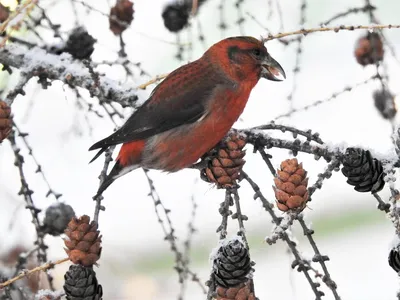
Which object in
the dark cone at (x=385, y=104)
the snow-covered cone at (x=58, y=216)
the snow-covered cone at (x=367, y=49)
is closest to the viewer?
the snow-covered cone at (x=58, y=216)

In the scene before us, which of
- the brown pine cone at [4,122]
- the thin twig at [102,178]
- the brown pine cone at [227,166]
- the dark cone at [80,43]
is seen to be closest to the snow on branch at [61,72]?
the dark cone at [80,43]

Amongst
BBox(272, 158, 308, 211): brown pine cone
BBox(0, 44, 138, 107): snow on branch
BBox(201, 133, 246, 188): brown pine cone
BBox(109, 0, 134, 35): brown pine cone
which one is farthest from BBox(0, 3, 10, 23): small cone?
BBox(272, 158, 308, 211): brown pine cone

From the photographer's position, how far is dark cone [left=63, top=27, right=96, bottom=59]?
48.6 inches

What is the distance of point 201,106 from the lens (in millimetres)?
1214

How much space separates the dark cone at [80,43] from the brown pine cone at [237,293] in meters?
0.64

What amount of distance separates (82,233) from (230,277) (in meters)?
0.19

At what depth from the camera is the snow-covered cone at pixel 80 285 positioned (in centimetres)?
78

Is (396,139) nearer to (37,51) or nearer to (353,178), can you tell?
(353,178)

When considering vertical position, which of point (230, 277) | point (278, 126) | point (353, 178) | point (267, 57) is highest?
point (267, 57)

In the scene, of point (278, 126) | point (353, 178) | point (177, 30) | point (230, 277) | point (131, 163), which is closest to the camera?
point (230, 277)

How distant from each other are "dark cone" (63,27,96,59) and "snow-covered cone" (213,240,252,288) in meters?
0.60

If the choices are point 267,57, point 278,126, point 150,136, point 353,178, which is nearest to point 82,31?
point 150,136

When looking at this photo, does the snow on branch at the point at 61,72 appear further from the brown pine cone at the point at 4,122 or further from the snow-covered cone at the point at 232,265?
the snow-covered cone at the point at 232,265

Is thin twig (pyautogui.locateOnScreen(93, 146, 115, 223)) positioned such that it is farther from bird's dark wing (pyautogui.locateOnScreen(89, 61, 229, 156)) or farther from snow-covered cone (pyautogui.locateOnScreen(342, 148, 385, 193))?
snow-covered cone (pyautogui.locateOnScreen(342, 148, 385, 193))
